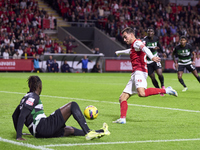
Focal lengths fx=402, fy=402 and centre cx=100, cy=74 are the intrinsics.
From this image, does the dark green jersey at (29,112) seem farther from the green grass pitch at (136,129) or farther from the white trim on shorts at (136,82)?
the white trim on shorts at (136,82)

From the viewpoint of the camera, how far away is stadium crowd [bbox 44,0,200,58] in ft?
135

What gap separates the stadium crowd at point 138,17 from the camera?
41.1 metres

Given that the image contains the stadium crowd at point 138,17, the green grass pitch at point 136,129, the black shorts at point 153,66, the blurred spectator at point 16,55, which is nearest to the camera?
the green grass pitch at point 136,129

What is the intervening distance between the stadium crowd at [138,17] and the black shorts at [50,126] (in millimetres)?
33897

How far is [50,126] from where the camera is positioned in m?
6.44

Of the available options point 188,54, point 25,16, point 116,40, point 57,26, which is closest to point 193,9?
point 116,40

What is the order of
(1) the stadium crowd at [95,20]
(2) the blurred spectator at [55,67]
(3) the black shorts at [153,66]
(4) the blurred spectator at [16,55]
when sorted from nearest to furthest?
(3) the black shorts at [153,66], (4) the blurred spectator at [16,55], (2) the blurred spectator at [55,67], (1) the stadium crowd at [95,20]

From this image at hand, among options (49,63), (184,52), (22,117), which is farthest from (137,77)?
(49,63)

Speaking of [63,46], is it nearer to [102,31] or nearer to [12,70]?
[102,31]

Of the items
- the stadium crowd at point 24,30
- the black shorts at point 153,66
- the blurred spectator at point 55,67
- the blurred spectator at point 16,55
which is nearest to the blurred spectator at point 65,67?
the blurred spectator at point 55,67

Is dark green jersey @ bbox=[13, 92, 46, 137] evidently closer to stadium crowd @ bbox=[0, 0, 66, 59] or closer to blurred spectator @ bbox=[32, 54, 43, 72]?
blurred spectator @ bbox=[32, 54, 43, 72]

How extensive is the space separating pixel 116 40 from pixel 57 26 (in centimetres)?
610

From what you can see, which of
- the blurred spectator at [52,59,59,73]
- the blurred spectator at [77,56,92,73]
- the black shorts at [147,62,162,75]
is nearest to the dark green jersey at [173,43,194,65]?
the black shorts at [147,62,162,75]

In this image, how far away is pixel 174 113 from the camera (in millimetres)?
10273
